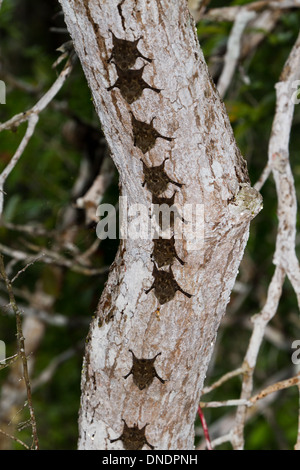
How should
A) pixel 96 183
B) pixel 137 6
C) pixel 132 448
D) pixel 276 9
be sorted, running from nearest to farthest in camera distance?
pixel 137 6 → pixel 132 448 → pixel 96 183 → pixel 276 9

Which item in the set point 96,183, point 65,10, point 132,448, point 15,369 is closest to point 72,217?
point 96,183

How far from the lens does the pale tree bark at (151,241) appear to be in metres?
1.01

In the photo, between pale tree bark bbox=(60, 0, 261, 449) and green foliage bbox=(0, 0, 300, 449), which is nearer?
pale tree bark bbox=(60, 0, 261, 449)

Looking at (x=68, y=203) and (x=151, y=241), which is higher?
(x=68, y=203)

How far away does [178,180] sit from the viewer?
110 cm

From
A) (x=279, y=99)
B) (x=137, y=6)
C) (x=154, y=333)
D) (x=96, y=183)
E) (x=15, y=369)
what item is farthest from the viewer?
(x=15, y=369)

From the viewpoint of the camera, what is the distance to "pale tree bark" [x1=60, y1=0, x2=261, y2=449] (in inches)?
39.9

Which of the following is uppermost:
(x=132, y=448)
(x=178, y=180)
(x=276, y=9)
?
(x=276, y=9)

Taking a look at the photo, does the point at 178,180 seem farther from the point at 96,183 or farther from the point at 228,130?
the point at 96,183

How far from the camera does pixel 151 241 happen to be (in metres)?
1.16

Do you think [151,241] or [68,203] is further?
[68,203]

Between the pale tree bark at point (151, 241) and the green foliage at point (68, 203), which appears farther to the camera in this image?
the green foliage at point (68, 203)
